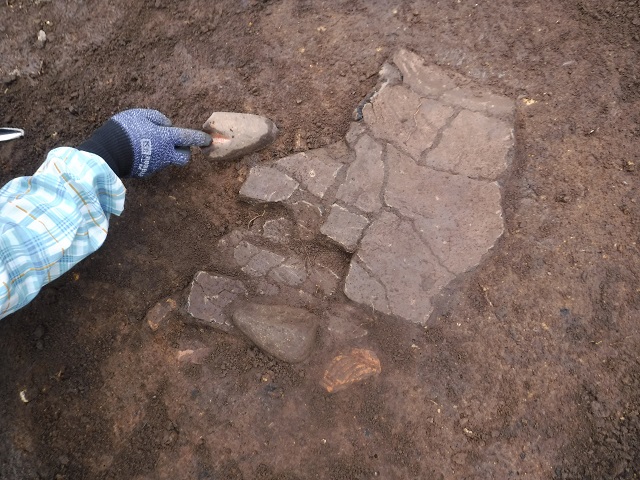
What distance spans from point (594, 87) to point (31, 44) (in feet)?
8.73

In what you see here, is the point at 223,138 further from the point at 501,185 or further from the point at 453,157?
the point at 501,185

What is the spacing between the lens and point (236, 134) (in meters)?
2.17

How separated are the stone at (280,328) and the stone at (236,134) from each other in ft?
2.29

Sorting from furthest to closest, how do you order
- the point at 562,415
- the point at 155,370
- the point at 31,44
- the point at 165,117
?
the point at 31,44, the point at 165,117, the point at 155,370, the point at 562,415

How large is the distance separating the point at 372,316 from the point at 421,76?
107cm

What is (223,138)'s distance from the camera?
2176 millimetres

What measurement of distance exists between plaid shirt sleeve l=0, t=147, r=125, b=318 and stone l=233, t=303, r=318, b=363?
2.13 feet

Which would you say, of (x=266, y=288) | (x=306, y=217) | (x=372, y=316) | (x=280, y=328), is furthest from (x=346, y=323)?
(x=306, y=217)

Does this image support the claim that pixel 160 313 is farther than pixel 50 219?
Yes

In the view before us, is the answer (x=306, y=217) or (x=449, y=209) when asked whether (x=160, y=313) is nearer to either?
(x=306, y=217)

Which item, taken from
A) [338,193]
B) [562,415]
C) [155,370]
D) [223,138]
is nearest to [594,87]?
[338,193]

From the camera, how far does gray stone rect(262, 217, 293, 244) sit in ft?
6.90

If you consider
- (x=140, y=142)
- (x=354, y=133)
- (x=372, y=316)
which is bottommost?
(x=372, y=316)

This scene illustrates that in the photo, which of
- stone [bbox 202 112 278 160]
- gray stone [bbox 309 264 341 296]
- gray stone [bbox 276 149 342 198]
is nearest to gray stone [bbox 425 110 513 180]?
gray stone [bbox 276 149 342 198]
